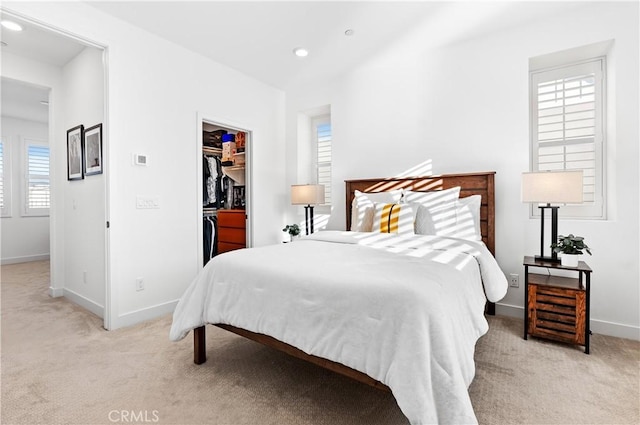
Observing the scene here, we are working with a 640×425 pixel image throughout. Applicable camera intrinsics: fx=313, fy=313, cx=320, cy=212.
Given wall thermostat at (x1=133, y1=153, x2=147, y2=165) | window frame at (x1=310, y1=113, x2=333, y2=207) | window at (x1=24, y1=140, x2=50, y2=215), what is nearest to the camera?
wall thermostat at (x1=133, y1=153, x2=147, y2=165)

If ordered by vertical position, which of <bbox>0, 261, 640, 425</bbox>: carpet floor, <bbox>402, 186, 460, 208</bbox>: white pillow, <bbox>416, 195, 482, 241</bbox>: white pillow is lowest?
<bbox>0, 261, 640, 425</bbox>: carpet floor

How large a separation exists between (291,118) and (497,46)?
2637mm

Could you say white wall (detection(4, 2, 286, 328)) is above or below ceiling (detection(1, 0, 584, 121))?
below

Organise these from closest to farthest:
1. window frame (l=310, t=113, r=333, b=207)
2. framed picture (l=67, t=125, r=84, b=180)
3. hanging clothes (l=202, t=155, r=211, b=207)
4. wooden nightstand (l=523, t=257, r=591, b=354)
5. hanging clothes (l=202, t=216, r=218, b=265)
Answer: wooden nightstand (l=523, t=257, r=591, b=354)
framed picture (l=67, t=125, r=84, b=180)
window frame (l=310, t=113, r=333, b=207)
hanging clothes (l=202, t=216, r=218, b=265)
hanging clothes (l=202, t=155, r=211, b=207)

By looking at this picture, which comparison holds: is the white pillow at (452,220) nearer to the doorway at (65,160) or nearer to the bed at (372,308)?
the bed at (372,308)

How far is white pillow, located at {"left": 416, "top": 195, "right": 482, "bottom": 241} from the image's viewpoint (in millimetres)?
2709

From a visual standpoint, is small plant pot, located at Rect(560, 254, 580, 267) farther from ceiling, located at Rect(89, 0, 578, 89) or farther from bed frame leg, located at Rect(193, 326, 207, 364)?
bed frame leg, located at Rect(193, 326, 207, 364)

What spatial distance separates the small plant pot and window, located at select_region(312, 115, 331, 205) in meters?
2.70

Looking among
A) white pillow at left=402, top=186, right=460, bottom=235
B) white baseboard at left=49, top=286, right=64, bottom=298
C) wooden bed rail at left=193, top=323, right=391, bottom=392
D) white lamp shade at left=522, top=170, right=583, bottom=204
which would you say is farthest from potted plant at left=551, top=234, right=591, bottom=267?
white baseboard at left=49, top=286, right=64, bottom=298

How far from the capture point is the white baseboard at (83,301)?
299 centimetres

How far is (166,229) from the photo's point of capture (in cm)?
312

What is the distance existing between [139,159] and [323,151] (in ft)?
7.90

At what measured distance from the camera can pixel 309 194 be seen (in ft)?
12.7

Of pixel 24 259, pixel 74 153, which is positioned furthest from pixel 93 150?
pixel 24 259
